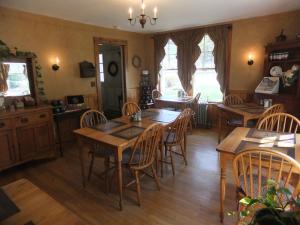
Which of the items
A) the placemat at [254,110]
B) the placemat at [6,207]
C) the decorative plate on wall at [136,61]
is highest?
the decorative plate on wall at [136,61]

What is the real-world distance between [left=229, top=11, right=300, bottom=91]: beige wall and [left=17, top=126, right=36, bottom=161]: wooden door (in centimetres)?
422

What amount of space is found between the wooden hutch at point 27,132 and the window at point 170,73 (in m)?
3.36

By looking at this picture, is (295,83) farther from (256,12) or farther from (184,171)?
(184,171)

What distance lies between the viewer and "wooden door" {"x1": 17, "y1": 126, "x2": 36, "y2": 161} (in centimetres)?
311

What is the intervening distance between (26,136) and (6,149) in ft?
1.02

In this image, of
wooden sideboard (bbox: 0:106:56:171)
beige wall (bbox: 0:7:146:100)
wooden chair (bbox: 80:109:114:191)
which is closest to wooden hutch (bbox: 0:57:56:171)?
wooden sideboard (bbox: 0:106:56:171)

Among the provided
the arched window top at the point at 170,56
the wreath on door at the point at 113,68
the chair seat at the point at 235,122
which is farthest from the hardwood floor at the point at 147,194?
the wreath on door at the point at 113,68

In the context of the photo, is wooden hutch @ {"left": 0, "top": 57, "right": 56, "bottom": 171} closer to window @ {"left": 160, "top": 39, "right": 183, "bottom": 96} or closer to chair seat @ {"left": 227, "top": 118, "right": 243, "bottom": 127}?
chair seat @ {"left": 227, "top": 118, "right": 243, "bottom": 127}

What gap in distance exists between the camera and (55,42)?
397 cm

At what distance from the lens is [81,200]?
2420 millimetres

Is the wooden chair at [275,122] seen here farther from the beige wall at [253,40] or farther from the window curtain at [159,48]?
the window curtain at [159,48]

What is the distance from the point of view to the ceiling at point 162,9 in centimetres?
315

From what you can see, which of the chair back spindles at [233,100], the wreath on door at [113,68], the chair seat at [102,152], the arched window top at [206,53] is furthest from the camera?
the wreath on door at [113,68]

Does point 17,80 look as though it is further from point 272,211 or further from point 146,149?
point 272,211
